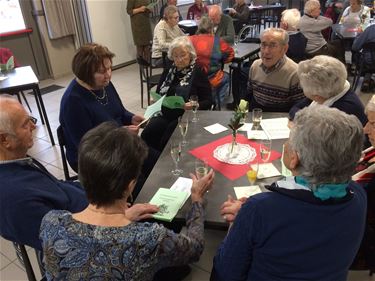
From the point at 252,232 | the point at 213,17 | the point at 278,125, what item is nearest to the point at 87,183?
the point at 252,232

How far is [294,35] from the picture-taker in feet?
14.3

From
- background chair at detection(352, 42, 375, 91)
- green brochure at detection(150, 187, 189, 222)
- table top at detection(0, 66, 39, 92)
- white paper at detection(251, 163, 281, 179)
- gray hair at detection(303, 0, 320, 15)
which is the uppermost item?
gray hair at detection(303, 0, 320, 15)

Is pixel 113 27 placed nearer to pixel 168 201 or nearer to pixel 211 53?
pixel 211 53

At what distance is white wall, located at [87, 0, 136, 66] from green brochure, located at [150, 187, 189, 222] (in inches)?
216

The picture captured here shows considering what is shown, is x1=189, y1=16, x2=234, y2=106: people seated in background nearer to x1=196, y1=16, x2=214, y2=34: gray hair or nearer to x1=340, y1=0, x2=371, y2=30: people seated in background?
x1=196, y1=16, x2=214, y2=34: gray hair

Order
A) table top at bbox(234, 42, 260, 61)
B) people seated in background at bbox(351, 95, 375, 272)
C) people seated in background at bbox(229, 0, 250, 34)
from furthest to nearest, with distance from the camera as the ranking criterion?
people seated in background at bbox(229, 0, 250, 34) < table top at bbox(234, 42, 260, 61) < people seated in background at bbox(351, 95, 375, 272)

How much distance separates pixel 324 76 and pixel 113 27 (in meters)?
5.69

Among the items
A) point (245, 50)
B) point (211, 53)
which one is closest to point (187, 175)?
point (211, 53)

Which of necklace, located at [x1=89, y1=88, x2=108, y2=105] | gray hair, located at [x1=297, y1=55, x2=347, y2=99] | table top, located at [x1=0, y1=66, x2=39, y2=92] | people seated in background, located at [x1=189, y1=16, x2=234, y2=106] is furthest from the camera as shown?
people seated in background, located at [x1=189, y1=16, x2=234, y2=106]

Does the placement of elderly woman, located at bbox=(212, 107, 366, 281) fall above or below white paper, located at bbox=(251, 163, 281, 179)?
above

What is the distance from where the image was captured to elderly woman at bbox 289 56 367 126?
2006 mm

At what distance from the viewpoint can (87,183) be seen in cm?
113

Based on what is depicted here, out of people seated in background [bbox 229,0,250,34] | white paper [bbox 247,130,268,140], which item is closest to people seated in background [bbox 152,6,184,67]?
people seated in background [bbox 229,0,250,34]

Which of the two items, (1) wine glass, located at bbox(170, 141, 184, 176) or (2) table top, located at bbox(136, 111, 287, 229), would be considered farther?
(1) wine glass, located at bbox(170, 141, 184, 176)
